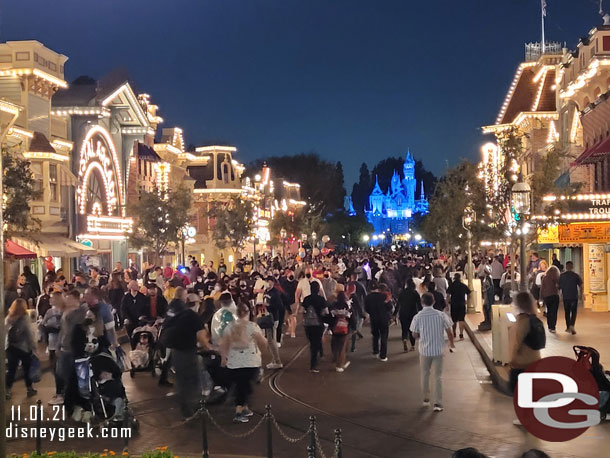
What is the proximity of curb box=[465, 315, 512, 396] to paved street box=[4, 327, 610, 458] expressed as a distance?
0.48 feet

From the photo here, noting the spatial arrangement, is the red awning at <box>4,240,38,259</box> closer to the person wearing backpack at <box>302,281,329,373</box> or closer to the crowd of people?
the crowd of people

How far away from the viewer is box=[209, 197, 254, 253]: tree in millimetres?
59375

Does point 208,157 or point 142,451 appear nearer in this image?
point 142,451

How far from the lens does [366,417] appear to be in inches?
483

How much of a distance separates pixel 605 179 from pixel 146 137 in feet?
97.2

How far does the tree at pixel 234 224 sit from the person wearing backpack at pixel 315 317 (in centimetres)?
4248

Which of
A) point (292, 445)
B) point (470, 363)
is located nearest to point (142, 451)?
point (292, 445)

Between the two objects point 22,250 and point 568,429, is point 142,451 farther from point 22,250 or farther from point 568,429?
point 22,250

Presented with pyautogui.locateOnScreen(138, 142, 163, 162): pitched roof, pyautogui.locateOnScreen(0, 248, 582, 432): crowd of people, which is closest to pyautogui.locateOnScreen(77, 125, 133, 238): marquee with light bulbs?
pyautogui.locateOnScreen(138, 142, 163, 162): pitched roof

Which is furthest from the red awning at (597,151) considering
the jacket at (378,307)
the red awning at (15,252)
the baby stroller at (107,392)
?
the baby stroller at (107,392)

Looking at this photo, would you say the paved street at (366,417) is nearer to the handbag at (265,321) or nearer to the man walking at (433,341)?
the man walking at (433,341)

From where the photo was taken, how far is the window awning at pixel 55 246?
3484cm

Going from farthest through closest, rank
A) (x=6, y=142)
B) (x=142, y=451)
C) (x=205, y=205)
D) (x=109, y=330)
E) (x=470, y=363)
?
(x=205, y=205) → (x=6, y=142) → (x=470, y=363) → (x=109, y=330) → (x=142, y=451)

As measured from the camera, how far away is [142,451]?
1040cm
